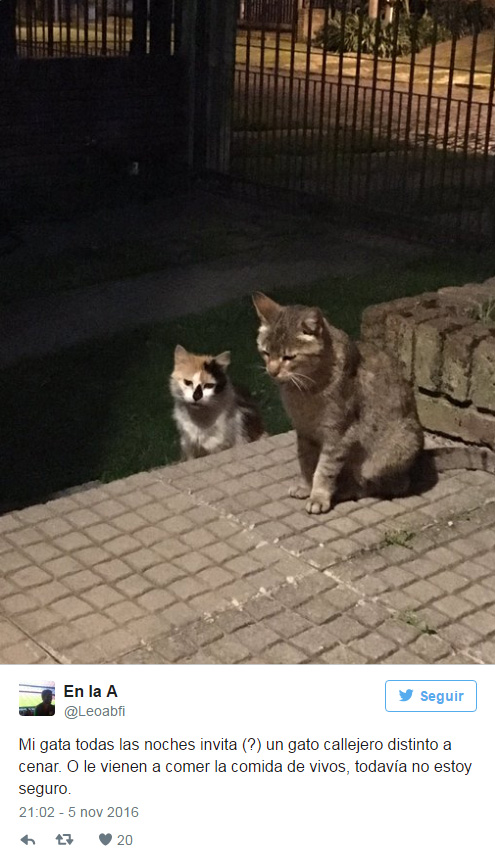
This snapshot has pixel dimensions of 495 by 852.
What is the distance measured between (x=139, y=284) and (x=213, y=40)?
4.22 metres

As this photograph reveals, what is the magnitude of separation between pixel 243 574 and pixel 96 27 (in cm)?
898

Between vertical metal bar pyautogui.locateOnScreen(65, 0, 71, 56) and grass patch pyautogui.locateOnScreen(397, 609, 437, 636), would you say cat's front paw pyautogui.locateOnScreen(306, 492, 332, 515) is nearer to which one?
grass patch pyautogui.locateOnScreen(397, 609, 437, 636)

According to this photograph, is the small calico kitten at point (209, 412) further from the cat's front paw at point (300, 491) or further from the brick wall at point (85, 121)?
the brick wall at point (85, 121)

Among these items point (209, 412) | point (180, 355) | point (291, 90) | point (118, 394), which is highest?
point (291, 90)

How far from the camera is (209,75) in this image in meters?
11.7

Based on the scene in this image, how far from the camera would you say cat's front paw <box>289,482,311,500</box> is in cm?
444

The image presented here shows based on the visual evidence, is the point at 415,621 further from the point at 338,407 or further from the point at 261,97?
the point at 261,97

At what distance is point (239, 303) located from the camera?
819 cm

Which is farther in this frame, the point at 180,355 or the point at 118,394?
the point at 118,394

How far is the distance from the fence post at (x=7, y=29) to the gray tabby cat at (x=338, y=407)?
7399 mm

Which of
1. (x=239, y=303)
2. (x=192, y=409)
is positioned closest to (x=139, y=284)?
(x=239, y=303)
